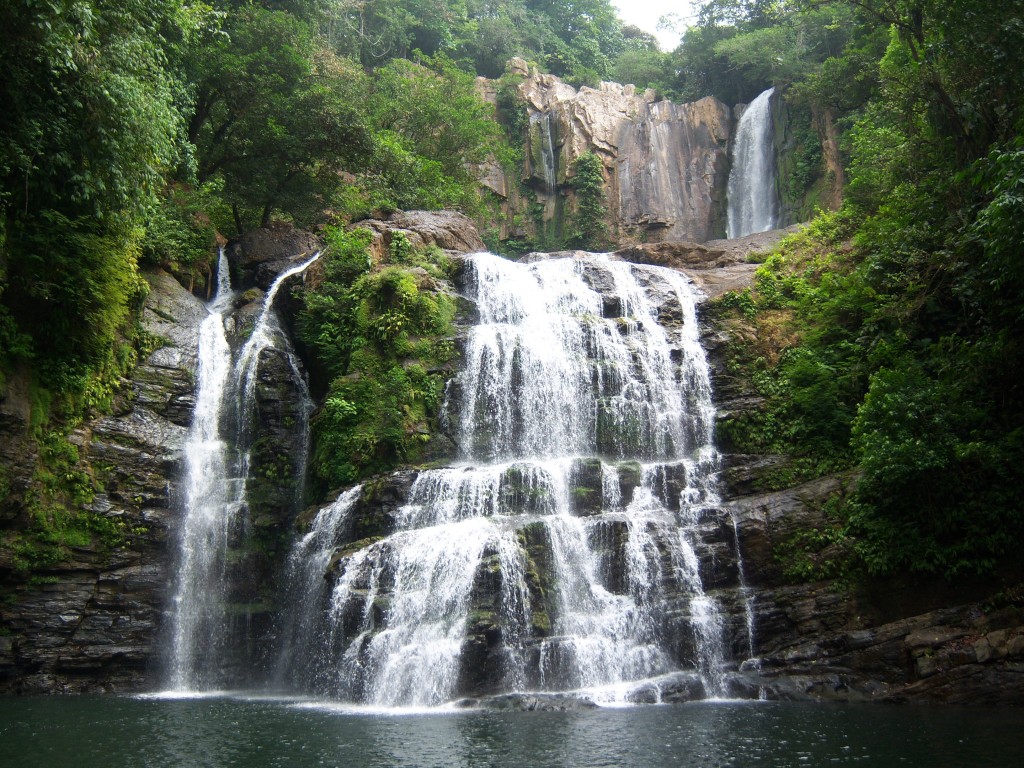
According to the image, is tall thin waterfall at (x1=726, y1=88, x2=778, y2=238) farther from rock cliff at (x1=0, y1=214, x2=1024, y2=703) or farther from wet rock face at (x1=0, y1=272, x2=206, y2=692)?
wet rock face at (x1=0, y1=272, x2=206, y2=692)

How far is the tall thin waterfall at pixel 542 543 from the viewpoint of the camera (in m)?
13.6

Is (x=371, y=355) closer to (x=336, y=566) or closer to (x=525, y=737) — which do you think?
(x=336, y=566)

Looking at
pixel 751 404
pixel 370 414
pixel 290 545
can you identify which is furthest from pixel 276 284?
pixel 751 404

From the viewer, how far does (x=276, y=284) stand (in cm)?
2291

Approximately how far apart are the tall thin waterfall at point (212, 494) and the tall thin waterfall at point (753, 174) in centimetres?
2285

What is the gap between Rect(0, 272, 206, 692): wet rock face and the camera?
15.1 metres

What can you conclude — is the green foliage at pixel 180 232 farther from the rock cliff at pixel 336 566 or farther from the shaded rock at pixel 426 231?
the shaded rock at pixel 426 231

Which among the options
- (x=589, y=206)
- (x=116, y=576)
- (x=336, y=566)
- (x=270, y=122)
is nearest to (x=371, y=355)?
(x=336, y=566)

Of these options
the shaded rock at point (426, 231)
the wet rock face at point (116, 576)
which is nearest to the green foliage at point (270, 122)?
the shaded rock at point (426, 231)

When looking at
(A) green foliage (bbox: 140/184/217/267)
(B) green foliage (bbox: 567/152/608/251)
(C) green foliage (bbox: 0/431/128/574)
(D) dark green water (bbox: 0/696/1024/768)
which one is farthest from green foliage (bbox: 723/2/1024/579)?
(B) green foliage (bbox: 567/152/608/251)

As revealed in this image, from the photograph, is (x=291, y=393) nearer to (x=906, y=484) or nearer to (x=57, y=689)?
(x=57, y=689)

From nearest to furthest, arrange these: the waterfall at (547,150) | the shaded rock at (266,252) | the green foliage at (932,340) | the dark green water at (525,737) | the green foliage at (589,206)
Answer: the dark green water at (525,737) < the green foliage at (932,340) < the shaded rock at (266,252) < the green foliage at (589,206) < the waterfall at (547,150)

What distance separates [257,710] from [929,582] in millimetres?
11420

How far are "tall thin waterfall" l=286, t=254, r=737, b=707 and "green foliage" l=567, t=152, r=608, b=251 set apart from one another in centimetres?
1578
